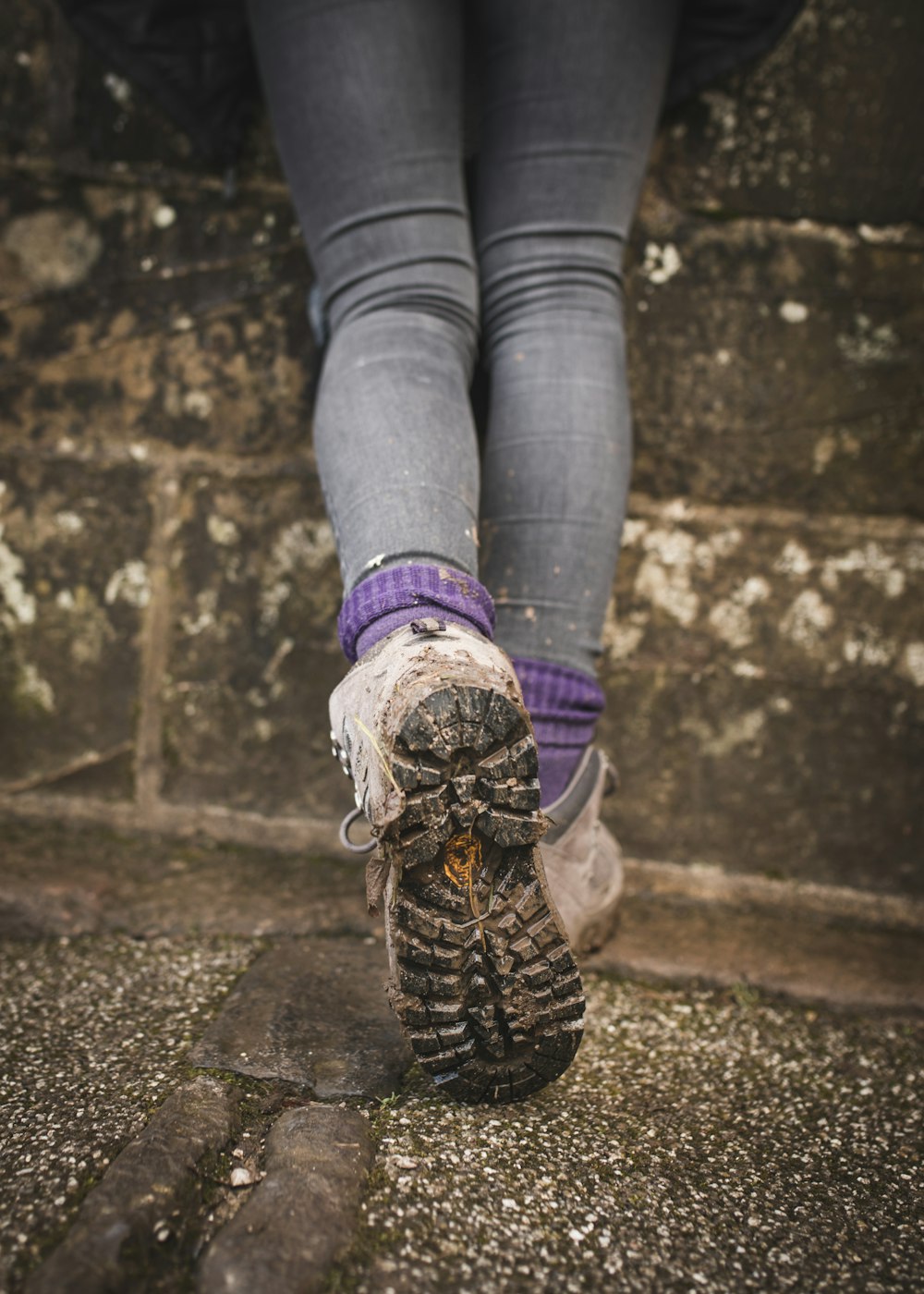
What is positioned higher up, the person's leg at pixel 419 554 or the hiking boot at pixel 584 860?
the person's leg at pixel 419 554

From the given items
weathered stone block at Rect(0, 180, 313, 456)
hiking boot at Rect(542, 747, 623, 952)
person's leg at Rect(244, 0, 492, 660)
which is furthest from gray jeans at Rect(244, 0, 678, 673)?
weathered stone block at Rect(0, 180, 313, 456)

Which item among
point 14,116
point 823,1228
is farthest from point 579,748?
point 14,116

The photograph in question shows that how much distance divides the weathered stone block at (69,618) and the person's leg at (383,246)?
591 millimetres

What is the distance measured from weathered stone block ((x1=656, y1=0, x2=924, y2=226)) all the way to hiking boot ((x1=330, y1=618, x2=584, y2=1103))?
95 cm

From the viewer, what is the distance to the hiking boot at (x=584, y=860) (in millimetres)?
1012

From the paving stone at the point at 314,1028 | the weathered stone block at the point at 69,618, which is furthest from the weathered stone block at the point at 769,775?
the weathered stone block at the point at 69,618

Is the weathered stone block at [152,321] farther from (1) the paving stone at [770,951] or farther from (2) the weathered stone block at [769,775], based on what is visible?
(1) the paving stone at [770,951]

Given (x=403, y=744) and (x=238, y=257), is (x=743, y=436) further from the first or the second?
(x=403, y=744)

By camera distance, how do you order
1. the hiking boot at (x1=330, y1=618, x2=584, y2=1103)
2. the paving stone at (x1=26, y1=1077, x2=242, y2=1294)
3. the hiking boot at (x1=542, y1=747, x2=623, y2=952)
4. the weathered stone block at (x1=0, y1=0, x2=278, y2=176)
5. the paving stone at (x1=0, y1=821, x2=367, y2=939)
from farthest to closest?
the weathered stone block at (x1=0, y1=0, x2=278, y2=176), the paving stone at (x1=0, y1=821, x2=367, y2=939), the hiking boot at (x1=542, y1=747, x2=623, y2=952), the hiking boot at (x1=330, y1=618, x2=584, y2=1103), the paving stone at (x1=26, y1=1077, x2=242, y2=1294)

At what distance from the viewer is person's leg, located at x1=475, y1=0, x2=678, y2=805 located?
1.04 meters

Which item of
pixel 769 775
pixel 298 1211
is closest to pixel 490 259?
pixel 769 775

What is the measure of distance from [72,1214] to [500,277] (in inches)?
38.9

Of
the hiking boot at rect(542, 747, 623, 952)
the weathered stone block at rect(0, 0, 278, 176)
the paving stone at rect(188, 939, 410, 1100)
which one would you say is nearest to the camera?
the paving stone at rect(188, 939, 410, 1100)

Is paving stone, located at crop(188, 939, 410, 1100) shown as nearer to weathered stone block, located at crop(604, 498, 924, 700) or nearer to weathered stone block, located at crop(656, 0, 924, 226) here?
weathered stone block, located at crop(604, 498, 924, 700)
